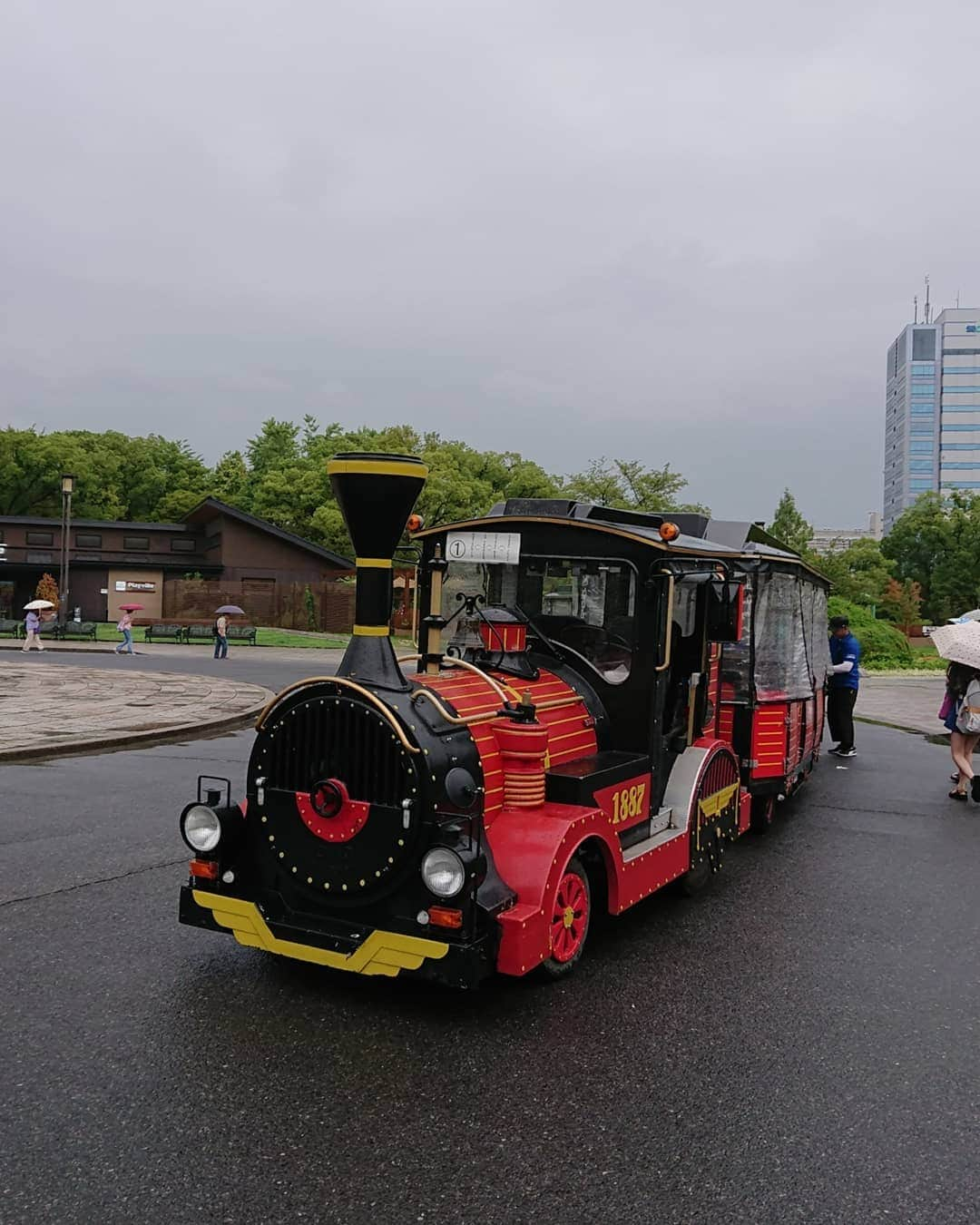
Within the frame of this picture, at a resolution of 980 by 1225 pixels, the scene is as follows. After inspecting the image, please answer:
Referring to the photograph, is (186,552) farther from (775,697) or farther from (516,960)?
(516,960)

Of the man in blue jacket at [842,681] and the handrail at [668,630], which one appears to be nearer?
the handrail at [668,630]

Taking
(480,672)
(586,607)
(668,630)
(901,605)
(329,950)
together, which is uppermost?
(901,605)

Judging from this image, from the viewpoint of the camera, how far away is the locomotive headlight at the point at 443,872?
408cm

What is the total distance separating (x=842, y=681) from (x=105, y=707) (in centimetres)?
1072

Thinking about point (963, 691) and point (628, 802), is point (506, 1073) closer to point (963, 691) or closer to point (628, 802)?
point (628, 802)

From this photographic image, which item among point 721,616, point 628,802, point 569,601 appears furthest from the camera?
point 721,616

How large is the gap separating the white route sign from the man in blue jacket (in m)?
8.21

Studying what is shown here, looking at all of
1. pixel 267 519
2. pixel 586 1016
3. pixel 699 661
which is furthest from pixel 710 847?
pixel 267 519

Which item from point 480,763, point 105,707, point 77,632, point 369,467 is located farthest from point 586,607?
point 77,632

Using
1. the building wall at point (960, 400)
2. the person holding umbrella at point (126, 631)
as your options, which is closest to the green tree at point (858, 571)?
the person holding umbrella at point (126, 631)

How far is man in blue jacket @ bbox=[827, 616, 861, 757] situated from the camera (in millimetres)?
13008

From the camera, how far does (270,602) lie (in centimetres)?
4156

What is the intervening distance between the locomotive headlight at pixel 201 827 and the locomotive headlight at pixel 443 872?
44.4 inches

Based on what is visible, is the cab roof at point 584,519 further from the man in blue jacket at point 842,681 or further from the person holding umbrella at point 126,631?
the person holding umbrella at point 126,631
